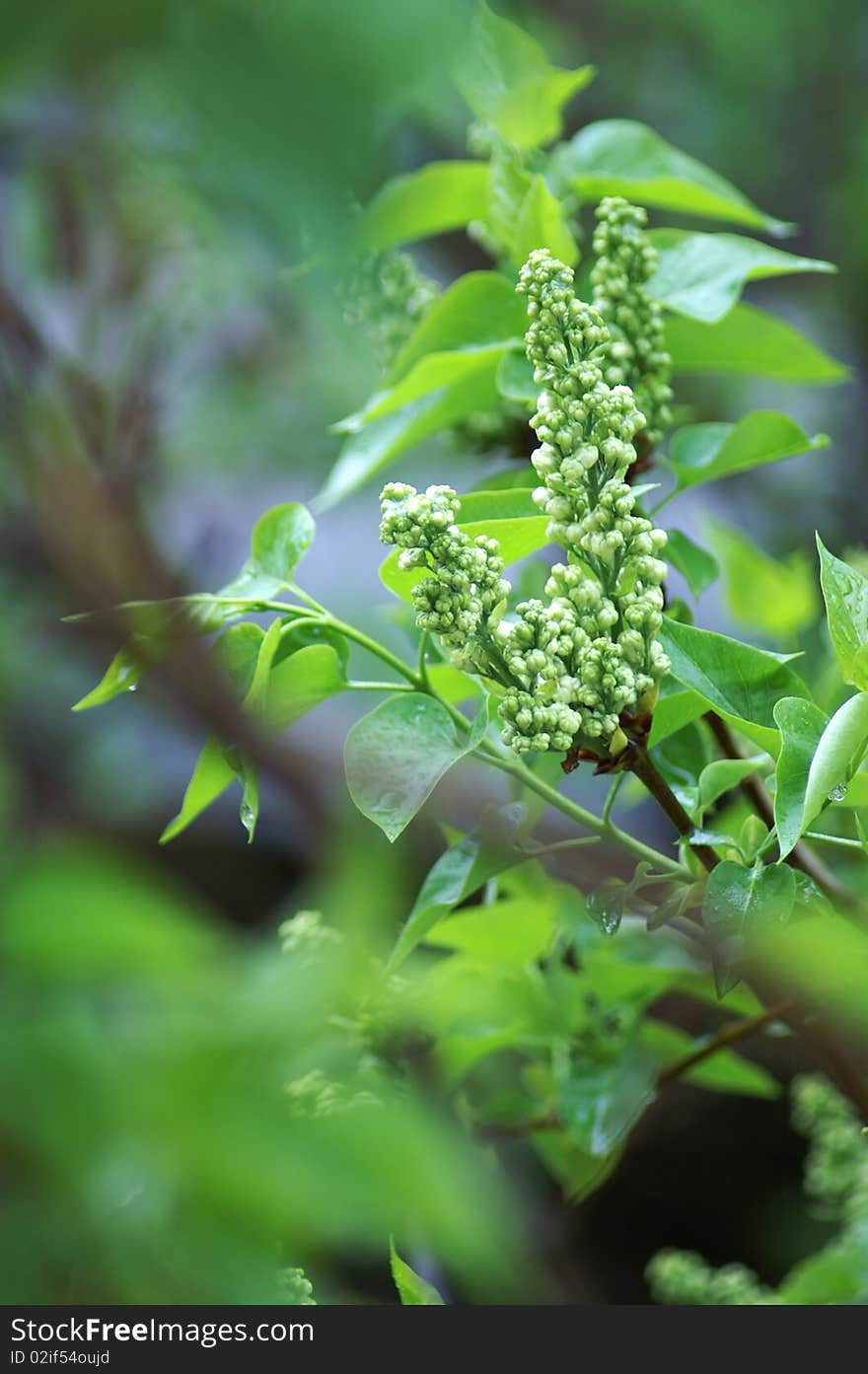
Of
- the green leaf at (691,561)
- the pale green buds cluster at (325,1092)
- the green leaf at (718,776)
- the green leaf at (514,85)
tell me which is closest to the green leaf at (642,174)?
the green leaf at (514,85)

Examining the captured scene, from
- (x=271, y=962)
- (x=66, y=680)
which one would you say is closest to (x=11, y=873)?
(x=271, y=962)

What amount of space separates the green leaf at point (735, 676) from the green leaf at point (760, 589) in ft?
0.95

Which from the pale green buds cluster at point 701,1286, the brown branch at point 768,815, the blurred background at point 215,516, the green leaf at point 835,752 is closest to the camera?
the blurred background at point 215,516

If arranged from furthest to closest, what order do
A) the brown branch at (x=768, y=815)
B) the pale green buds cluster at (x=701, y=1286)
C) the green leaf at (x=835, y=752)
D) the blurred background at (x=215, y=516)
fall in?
the pale green buds cluster at (x=701, y=1286)
the brown branch at (x=768, y=815)
the green leaf at (x=835, y=752)
the blurred background at (x=215, y=516)

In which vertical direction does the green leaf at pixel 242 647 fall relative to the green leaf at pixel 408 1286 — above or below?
above

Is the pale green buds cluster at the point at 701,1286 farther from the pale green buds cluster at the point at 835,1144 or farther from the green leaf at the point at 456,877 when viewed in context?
the green leaf at the point at 456,877

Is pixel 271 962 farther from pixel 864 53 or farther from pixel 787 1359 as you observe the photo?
pixel 864 53

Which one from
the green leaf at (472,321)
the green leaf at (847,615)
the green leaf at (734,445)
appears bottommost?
the green leaf at (847,615)

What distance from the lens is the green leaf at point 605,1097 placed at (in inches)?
19.8

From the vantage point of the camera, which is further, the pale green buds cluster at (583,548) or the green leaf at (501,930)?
the green leaf at (501,930)

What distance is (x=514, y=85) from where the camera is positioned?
526mm

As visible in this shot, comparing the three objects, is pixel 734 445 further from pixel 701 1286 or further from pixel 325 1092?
pixel 701 1286

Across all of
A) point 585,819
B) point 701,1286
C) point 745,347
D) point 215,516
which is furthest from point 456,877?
point 215,516

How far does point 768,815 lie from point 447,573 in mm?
177
